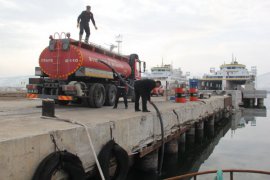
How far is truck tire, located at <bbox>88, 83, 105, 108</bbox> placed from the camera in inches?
433

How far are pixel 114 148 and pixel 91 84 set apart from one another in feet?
18.2

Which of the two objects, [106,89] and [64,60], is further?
[106,89]

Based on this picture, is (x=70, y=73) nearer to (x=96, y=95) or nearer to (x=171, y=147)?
(x=96, y=95)

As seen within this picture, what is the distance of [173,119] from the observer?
10922 mm

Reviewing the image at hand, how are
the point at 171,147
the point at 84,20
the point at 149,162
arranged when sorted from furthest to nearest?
the point at 84,20
the point at 171,147
the point at 149,162

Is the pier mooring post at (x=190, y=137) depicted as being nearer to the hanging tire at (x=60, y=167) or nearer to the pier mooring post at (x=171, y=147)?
the pier mooring post at (x=171, y=147)

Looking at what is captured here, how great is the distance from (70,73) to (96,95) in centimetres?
134

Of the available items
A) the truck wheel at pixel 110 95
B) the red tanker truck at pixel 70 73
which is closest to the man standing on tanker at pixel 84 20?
the red tanker truck at pixel 70 73

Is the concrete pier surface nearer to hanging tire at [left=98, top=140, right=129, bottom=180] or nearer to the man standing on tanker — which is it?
hanging tire at [left=98, top=140, right=129, bottom=180]

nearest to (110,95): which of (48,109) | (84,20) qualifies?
(84,20)

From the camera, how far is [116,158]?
20.6ft

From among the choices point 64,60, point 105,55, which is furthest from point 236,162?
point 64,60

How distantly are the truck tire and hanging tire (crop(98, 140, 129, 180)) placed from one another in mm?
4863

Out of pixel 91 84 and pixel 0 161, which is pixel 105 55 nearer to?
pixel 91 84
